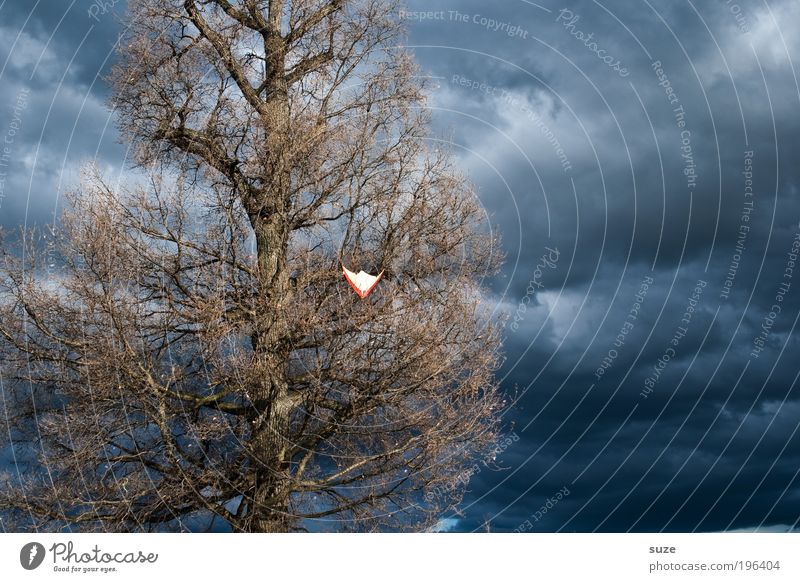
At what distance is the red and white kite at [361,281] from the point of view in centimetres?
2080

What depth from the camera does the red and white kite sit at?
68.2 feet

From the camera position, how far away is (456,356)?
21.4m
